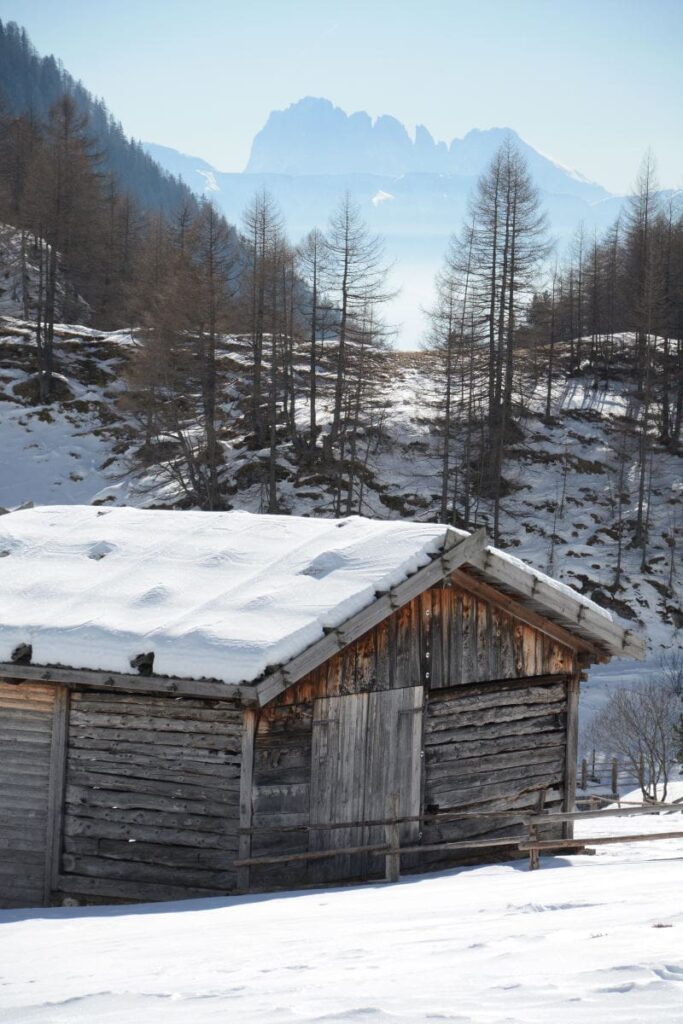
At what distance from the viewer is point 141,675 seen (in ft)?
36.3

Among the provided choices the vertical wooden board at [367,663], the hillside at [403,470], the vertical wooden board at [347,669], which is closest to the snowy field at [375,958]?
the vertical wooden board at [347,669]

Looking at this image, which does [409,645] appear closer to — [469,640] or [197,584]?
[469,640]

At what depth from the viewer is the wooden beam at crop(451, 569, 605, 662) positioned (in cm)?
1311

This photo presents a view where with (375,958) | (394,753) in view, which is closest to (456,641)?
(394,753)

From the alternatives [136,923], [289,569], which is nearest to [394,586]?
[289,569]

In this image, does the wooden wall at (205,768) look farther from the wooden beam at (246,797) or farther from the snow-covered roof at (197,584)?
the snow-covered roof at (197,584)

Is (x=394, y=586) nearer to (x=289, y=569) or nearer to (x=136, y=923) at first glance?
(x=289, y=569)

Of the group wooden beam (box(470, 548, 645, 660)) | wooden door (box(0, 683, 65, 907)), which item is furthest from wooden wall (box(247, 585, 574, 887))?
wooden door (box(0, 683, 65, 907))

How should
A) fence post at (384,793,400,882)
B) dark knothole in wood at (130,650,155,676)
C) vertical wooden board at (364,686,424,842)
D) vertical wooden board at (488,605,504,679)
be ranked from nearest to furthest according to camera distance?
fence post at (384,793,400,882), dark knothole in wood at (130,650,155,676), vertical wooden board at (364,686,424,842), vertical wooden board at (488,605,504,679)

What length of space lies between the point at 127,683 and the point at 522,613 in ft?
17.8

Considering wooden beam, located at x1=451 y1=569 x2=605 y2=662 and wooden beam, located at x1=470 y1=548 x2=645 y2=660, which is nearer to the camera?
wooden beam, located at x1=470 y1=548 x2=645 y2=660

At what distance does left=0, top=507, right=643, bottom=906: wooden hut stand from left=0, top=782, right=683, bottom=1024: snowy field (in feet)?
5.19

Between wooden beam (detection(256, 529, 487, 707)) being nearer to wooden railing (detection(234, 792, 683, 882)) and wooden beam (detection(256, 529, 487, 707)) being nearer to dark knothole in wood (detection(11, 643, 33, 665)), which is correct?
wooden railing (detection(234, 792, 683, 882))

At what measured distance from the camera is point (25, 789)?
40.0 ft
